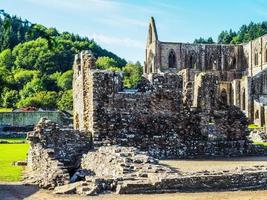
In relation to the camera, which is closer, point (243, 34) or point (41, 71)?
point (41, 71)

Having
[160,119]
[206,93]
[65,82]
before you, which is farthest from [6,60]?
[160,119]

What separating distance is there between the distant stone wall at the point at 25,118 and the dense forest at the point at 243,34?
90926mm

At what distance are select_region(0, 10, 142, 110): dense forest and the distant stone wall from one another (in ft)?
110

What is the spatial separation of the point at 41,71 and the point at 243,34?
58.0 m

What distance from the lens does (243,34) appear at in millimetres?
162250

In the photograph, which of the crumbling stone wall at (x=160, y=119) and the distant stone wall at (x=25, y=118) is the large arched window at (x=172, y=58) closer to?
the distant stone wall at (x=25, y=118)

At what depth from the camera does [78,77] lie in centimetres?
2858

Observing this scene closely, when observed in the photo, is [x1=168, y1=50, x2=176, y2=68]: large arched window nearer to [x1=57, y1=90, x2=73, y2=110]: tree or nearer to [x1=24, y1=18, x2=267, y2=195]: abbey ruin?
[x1=57, y1=90, x2=73, y2=110]: tree

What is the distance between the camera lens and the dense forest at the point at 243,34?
152125 mm

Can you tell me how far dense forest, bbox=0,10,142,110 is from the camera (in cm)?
11300

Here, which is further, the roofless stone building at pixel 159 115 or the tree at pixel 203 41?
the tree at pixel 203 41

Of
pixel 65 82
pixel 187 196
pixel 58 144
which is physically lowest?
pixel 187 196

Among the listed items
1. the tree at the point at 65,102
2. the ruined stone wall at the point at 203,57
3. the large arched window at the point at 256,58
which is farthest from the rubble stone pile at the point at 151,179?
the tree at the point at 65,102

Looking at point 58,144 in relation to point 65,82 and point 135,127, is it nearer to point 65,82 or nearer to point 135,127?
point 135,127
